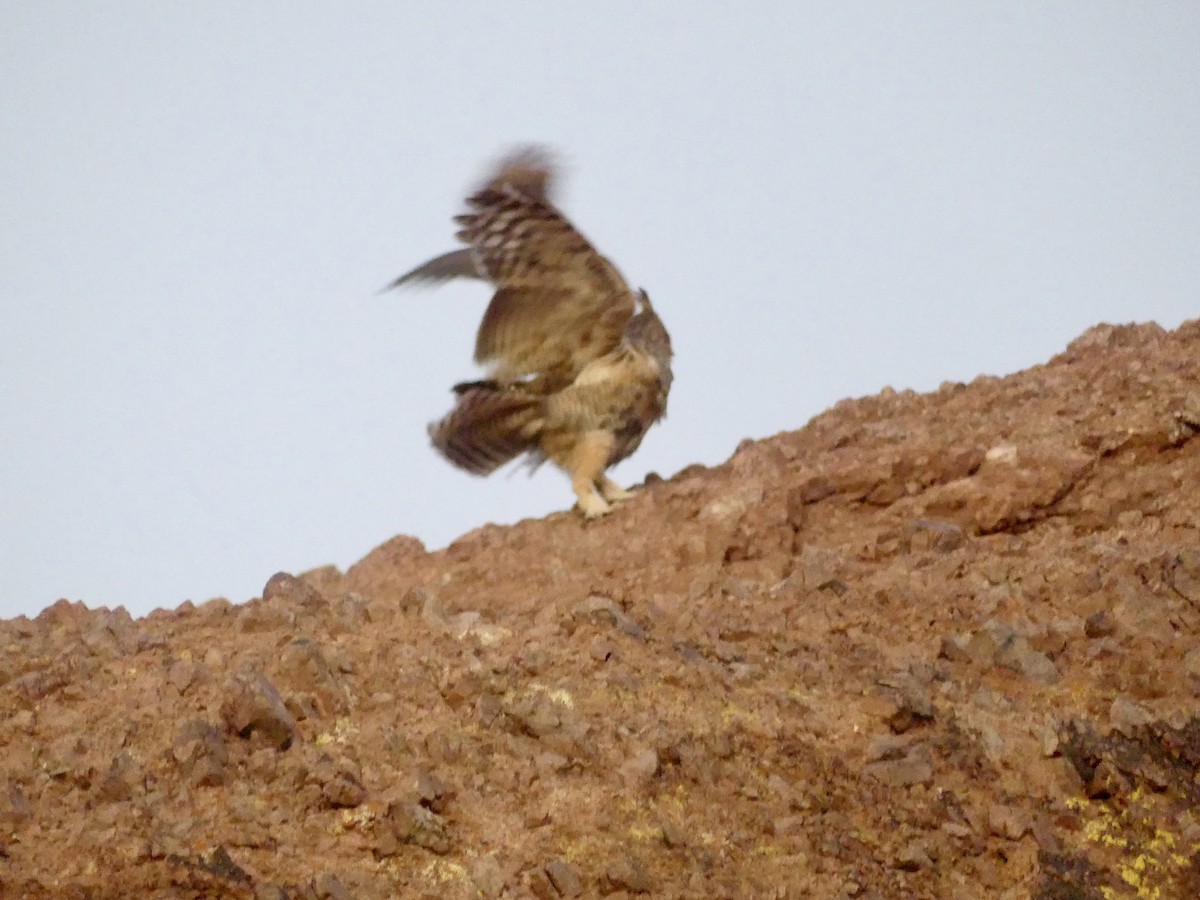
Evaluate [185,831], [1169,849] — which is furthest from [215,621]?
[1169,849]

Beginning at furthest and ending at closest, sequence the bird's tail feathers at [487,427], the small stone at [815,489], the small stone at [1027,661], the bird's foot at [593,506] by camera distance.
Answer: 1. the bird's tail feathers at [487,427]
2. the bird's foot at [593,506]
3. the small stone at [815,489]
4. the small stone at [1027,661]

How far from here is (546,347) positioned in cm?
880

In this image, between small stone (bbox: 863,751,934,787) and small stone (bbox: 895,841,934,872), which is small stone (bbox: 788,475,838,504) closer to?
small stone (bbox: 863,751,934,787)

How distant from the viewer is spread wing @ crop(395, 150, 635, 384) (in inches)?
321

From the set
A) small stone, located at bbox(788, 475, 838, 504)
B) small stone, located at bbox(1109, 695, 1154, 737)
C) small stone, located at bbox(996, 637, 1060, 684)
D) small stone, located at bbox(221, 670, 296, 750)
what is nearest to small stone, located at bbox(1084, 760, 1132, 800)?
small stone, located at bbox(1109, 695, 1154, 737)

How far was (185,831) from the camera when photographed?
3.84m

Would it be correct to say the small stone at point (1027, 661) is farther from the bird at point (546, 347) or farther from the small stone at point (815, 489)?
the bird at point (546, 347)

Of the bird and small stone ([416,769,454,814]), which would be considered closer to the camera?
small stone ([416,769,454,814])

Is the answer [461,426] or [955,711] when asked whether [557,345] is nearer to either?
[461,426]

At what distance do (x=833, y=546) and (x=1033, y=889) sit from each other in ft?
10.5

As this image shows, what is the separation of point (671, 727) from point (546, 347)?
14.5 feet

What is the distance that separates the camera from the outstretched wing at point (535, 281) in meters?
8.14

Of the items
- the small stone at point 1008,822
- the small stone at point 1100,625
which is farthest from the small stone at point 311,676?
the small stone at point 1100,625

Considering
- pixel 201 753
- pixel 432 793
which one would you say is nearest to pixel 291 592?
pixel 201 753
